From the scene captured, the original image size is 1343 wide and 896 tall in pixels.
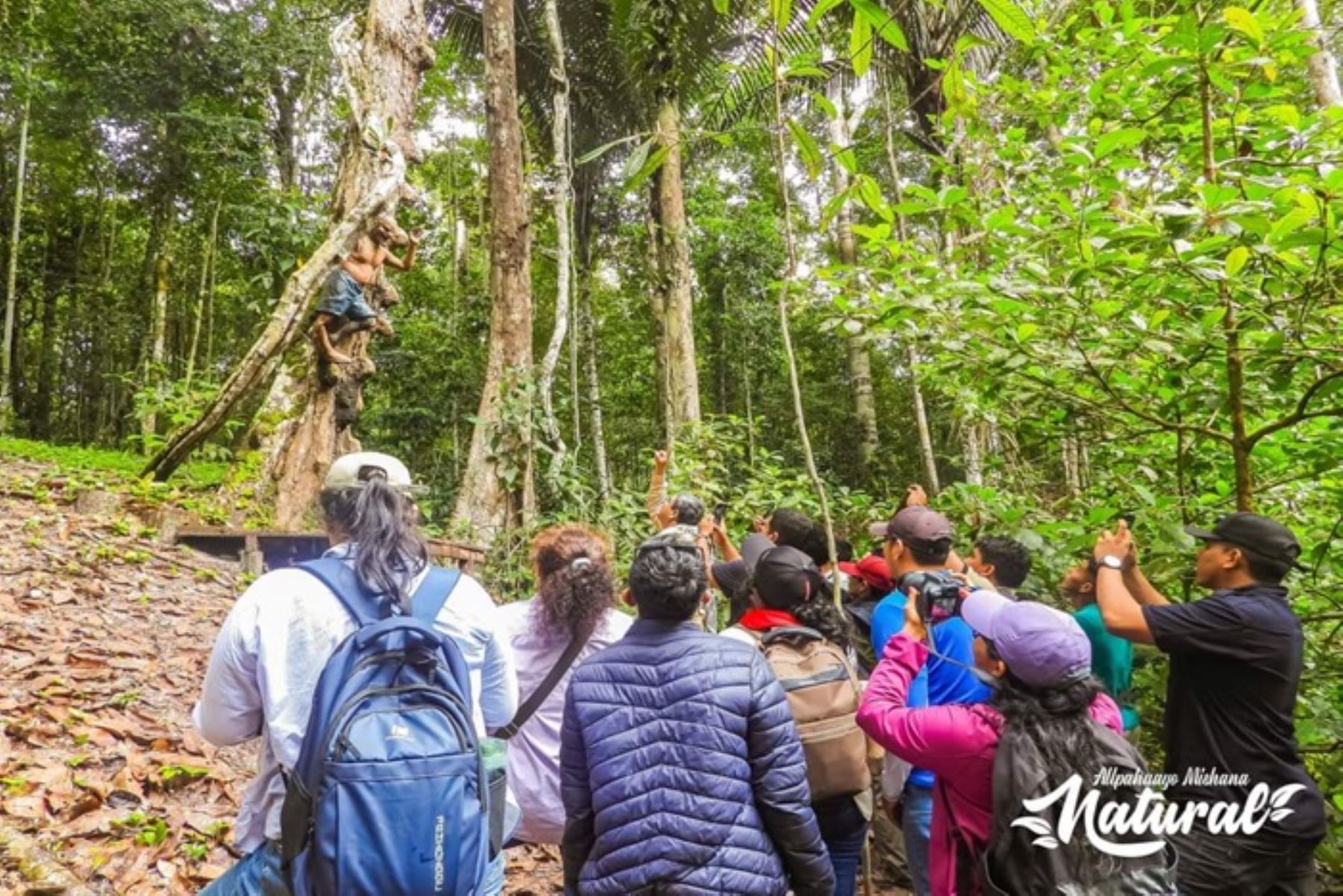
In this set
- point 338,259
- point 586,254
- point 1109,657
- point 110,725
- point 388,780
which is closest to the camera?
point 388,780

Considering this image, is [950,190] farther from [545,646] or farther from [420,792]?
[420,792]

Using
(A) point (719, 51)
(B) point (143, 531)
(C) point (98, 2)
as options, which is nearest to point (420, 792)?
(B) point (143, 531)

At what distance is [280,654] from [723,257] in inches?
611

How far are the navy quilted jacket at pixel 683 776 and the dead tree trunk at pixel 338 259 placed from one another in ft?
19.1

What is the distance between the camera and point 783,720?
2.07m

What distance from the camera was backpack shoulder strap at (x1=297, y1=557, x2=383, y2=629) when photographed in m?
1.82

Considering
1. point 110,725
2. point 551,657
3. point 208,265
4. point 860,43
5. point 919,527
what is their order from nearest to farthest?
point 860,43
point 551,657
point 919,527
point 110,725
point 208,265

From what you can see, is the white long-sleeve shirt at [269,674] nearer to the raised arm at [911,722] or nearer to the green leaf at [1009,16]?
the raised arm at [911,722]

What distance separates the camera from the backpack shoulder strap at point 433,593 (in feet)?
6.19

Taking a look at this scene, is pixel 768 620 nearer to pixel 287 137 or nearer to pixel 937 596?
pixel 937 596

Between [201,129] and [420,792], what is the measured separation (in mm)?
15649

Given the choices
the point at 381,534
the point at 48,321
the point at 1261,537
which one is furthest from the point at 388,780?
the point at 48,321

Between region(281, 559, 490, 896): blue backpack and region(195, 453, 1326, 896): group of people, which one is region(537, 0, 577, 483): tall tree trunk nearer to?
region(195, 453, 1326, 896): group of people

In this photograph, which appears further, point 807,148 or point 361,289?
point 361,289
